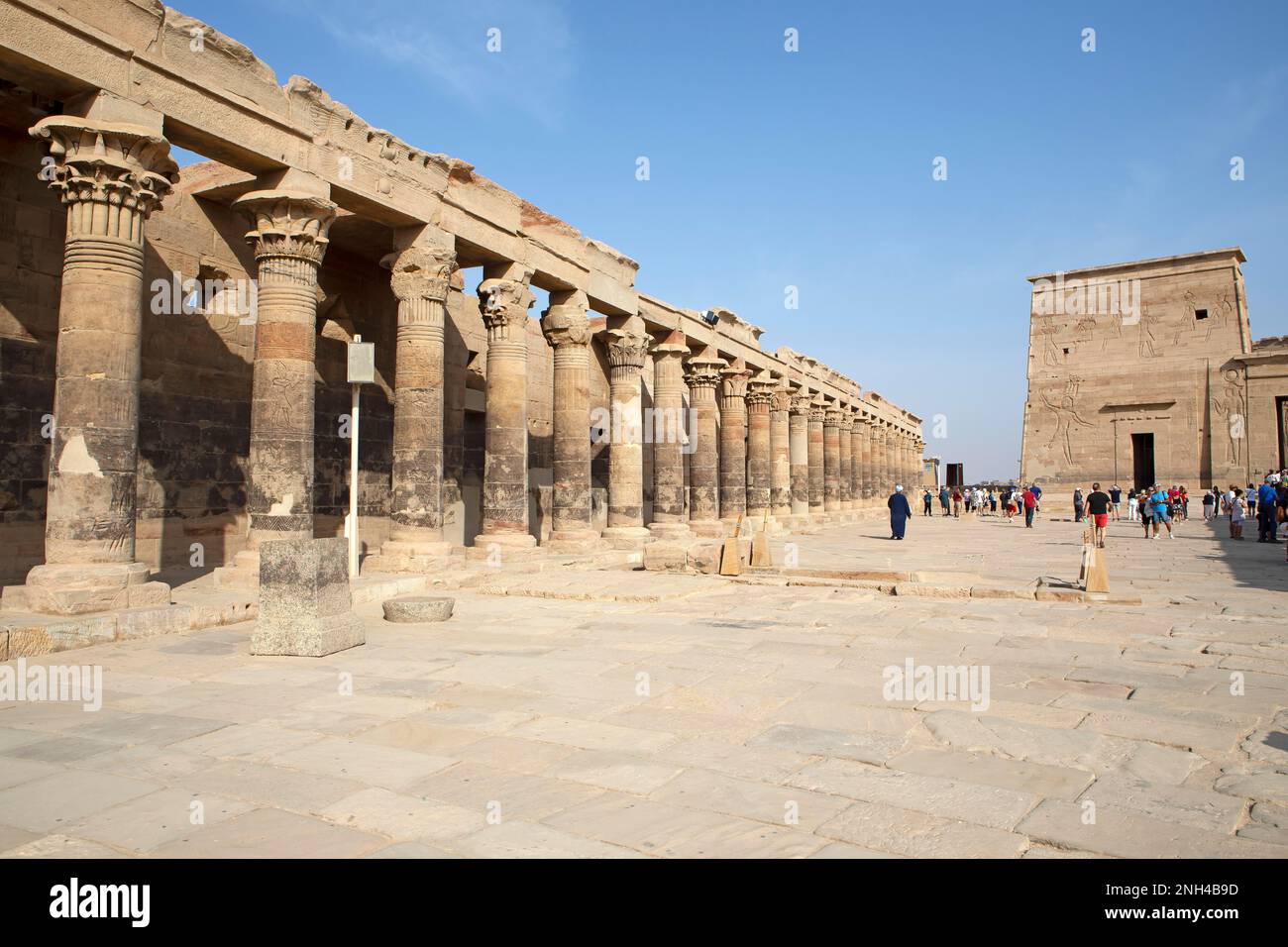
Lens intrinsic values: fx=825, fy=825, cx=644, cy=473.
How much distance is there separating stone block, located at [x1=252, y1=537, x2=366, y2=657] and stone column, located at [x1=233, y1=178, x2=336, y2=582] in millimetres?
3038

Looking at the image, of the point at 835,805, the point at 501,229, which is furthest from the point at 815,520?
the point at 835,805

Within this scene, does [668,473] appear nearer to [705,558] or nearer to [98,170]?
[705,558]

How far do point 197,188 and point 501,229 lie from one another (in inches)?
180

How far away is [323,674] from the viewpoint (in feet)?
20.9

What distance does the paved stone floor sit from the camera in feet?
11.0

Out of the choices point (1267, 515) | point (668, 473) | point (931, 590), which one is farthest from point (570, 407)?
point (1267, 515)

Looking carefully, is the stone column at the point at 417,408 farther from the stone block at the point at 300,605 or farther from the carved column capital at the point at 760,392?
the carved column capital at the point at 760,392

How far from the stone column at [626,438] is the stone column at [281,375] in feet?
26.6

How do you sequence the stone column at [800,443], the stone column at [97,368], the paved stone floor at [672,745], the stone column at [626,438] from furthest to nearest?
the stone column at [800,443]
the stone column at [626,438]
the stone column at [97,368]
the paved stone floor at [672,745]

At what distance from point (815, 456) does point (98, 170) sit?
1063 inches

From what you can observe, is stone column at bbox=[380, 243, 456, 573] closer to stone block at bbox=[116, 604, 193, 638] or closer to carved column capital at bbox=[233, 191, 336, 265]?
carved column capital at bbox=[233, 191, 336, 265]

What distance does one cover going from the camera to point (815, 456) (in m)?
32.2

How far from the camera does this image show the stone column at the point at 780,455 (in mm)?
27328

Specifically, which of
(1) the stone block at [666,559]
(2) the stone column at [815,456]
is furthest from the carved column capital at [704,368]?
(2) the stone column at [815,456]
